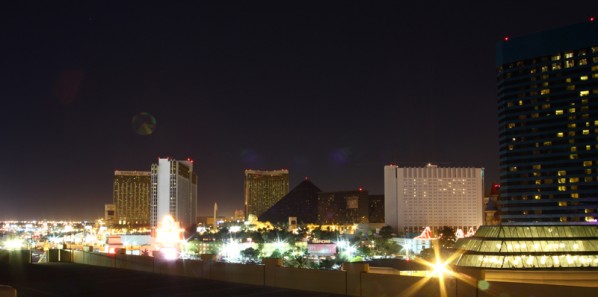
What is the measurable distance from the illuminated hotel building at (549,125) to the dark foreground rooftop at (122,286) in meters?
144

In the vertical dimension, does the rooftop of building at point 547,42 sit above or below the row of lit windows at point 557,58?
above

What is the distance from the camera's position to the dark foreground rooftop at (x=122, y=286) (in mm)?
18875

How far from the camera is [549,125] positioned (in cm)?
16762

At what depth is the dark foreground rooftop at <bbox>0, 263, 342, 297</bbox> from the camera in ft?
61.9

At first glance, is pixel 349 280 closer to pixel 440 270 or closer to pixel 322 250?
pixel 440 270

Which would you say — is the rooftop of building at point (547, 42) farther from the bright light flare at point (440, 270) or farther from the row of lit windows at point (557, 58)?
the bright light flare at point (440, 270)

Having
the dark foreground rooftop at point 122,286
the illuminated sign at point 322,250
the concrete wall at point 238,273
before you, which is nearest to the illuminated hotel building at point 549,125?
the illuminated sign at point 322,250

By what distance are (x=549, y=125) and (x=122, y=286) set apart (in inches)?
6331

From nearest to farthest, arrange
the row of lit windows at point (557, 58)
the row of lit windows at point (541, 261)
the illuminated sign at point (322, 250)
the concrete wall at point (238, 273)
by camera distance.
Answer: the concrete wall at point (238, 273)
the row of lit windows at point (541, 261)
the illuminated sign at point (322, 250)
the row of lit windows at point (557, 58)

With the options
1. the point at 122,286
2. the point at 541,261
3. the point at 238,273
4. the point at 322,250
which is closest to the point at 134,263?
the point at 122,286

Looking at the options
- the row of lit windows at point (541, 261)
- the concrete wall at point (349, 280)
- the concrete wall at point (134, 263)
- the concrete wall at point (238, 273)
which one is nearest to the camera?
the concrete wall at point (349, 280)

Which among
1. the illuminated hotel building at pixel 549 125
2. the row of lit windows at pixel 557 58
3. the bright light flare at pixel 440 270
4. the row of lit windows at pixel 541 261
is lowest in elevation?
the row of lit windows at pixel 541 261

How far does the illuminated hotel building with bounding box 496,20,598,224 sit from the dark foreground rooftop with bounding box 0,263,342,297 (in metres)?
144

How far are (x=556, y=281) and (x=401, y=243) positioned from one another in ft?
325
